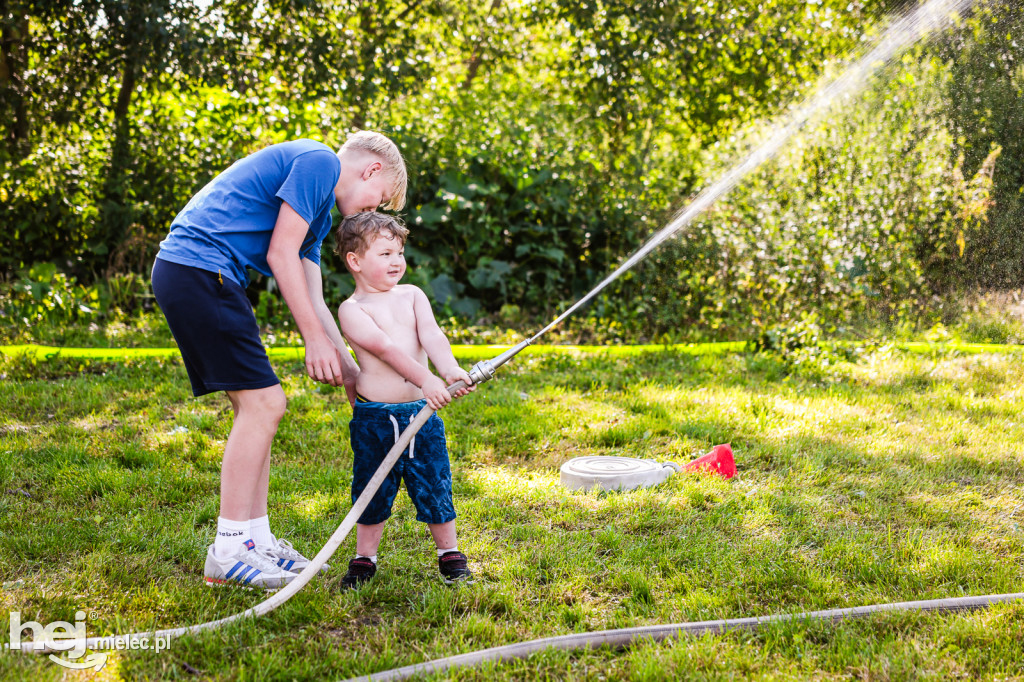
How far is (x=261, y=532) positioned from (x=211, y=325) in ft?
2.36

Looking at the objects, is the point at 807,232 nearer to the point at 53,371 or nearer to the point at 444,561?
the point at 444,561

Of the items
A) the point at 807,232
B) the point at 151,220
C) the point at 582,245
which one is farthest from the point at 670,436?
the point at 151,220

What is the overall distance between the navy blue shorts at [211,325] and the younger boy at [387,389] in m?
0.30

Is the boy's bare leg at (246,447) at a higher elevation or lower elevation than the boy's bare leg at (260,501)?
higher

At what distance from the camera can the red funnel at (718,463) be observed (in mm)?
3547

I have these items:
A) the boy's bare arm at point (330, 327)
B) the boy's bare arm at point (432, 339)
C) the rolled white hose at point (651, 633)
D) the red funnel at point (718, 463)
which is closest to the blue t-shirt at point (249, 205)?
the boy's bare arm at point (330, 327)

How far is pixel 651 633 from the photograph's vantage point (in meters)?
2.21

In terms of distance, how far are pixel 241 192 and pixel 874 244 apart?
16.8 ft

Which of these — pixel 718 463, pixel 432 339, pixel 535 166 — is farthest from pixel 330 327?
pixel 535 166

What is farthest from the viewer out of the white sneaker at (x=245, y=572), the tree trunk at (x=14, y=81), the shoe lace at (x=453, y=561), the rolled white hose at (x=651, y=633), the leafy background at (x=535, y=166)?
the tree trunk at (x=14, y=81)

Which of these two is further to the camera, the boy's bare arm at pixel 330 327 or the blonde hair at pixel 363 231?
the boy's bare arm at pixel 330 327

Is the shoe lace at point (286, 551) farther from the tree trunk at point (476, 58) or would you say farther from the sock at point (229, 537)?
the tree trunk at point (476, 58)

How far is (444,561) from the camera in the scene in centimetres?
262

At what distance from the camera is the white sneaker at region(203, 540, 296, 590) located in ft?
8.20
